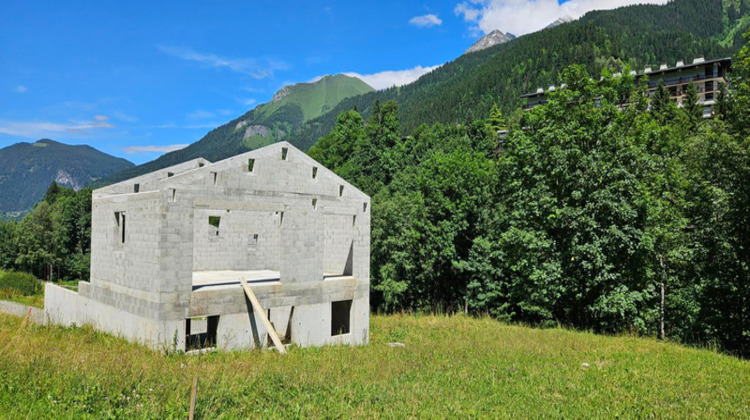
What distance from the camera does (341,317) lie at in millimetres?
20562

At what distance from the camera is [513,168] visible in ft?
89.4

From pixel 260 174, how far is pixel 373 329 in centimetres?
1004

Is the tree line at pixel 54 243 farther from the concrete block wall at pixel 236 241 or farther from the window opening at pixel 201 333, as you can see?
the window opening at pixel 201 333

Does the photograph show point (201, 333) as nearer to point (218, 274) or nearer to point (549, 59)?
point (218, 274)

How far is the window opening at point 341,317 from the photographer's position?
65.2 ft

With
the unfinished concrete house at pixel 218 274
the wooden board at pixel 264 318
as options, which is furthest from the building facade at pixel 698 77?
the wooden board at pixel 264 318

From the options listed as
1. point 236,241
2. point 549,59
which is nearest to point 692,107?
point 236,241

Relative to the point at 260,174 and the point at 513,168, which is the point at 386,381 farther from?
the point at 513,168

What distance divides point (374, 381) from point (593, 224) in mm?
15137

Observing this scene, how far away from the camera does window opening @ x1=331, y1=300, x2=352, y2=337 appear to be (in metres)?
19.9

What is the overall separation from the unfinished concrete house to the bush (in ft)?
101

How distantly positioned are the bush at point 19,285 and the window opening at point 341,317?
40.0 metres

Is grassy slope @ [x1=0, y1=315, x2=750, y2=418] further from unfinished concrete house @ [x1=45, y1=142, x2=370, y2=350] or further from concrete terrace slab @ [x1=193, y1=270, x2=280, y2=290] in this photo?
concrete terrace slab @ [x1=193, y1=270, x2=280, y2=290]

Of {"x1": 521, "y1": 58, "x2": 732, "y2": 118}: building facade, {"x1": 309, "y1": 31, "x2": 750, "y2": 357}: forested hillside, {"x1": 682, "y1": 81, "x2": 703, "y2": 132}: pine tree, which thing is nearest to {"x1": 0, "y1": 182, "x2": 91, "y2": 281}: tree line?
{"x1": 309, "y1": 31, "x2": 750, "y2": 357}: forested hillside
